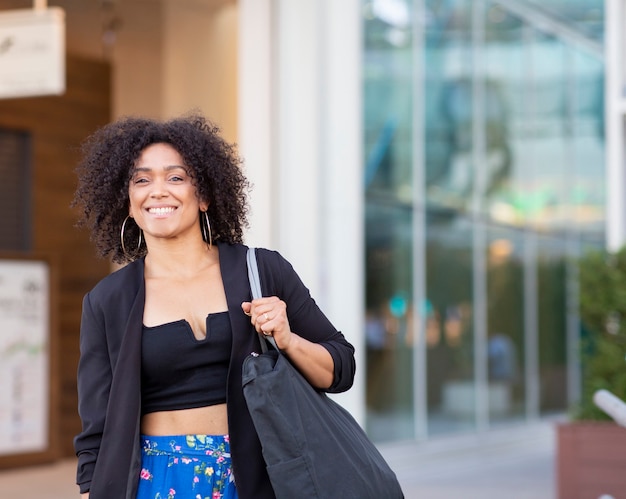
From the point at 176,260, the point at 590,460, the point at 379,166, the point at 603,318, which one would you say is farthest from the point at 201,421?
the point at 379,166

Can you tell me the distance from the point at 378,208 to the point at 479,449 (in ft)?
8.57

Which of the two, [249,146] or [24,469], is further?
[24,469]

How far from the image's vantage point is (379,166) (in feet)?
28.2

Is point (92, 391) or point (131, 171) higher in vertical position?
point (131, 171)

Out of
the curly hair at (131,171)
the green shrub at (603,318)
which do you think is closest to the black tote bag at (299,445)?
the curly hair at (131,171)

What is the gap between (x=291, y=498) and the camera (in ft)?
7.00

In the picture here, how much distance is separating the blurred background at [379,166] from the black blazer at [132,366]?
4042 millimetres

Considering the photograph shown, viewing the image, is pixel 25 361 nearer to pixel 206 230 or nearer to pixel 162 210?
pixel 206 230

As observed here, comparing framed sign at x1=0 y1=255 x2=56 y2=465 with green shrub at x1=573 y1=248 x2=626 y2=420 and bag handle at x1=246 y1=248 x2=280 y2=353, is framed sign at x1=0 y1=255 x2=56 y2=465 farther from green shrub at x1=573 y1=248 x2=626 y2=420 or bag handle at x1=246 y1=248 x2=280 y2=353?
bag handle at x1=246 y1=248 x2=280 y2=353

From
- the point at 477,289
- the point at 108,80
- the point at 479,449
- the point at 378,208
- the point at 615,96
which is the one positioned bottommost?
the point at 479,449

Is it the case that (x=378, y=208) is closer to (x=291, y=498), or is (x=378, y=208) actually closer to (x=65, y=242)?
(x=65, y=242)

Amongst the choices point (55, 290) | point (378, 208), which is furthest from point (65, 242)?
point (378, 208)

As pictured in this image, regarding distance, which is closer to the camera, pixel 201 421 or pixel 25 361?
pixel 201 421

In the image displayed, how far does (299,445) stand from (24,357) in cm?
743
